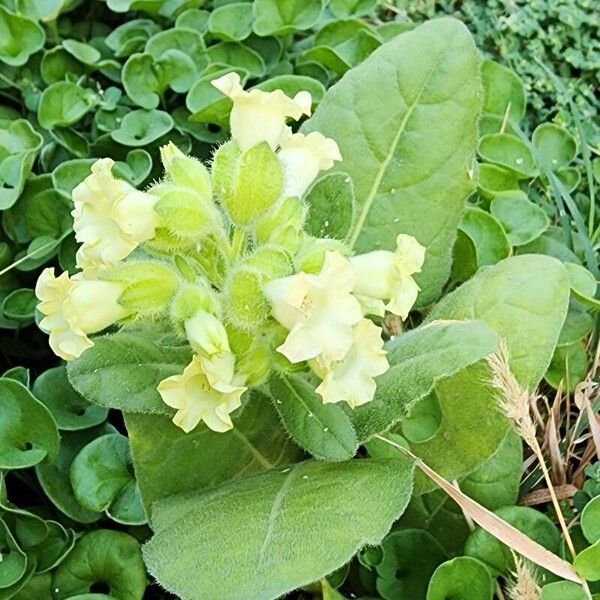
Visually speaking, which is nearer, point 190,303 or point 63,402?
point 190,303

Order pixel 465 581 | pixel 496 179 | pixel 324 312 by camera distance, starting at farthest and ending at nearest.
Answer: pixel 496 179, pixel 465 581, pixel 324 312

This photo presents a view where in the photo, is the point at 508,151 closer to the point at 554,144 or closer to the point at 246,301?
the point at 554,144

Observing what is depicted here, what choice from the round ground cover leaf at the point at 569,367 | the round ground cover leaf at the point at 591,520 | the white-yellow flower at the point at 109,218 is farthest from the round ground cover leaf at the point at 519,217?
the white-yellow flower at the point at 109,218

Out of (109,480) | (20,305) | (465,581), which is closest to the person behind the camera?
(465,581)

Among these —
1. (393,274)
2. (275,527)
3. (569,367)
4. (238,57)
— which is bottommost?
(569,367)

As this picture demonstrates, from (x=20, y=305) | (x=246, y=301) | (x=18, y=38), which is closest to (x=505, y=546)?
(x=246, y=301)

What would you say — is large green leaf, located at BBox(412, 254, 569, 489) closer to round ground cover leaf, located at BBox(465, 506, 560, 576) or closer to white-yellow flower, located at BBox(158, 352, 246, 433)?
round ground cover leaf, located at BBox(465, 506, 560, 576)
